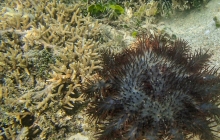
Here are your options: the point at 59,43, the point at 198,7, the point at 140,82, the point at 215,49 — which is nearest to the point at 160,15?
the point at 198,7

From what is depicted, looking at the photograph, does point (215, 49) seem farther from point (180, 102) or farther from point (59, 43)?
point (59, 43)

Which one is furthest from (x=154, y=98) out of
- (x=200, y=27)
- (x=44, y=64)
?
(x=200, y=27)

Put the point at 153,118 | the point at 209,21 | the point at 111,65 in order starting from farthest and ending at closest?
the point at 209,21
the point at 111,65
the point at 153,118

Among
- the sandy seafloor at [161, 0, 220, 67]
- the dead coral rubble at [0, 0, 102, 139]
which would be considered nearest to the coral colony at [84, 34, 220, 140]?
the dead coral rubble at [0, 0, 102, 139]

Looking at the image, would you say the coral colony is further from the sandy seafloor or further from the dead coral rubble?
the sandy seafloor

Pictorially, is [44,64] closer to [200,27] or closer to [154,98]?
[154,98]

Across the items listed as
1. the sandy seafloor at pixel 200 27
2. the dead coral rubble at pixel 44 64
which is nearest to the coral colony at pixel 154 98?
the dead coral rubble at pixel 44 64
